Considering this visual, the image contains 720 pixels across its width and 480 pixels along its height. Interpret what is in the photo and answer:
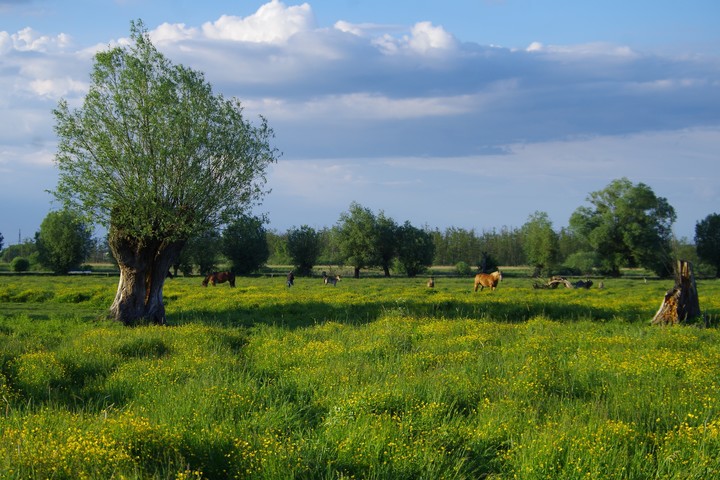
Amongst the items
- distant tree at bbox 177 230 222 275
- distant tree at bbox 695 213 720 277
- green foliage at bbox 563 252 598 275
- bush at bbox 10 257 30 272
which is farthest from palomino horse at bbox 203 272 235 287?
distant tree at bbox 695 213 720 277

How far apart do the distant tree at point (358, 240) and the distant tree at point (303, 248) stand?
4747 mm

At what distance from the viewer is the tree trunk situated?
26828 mm

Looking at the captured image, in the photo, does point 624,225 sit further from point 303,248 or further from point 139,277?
point 139,277

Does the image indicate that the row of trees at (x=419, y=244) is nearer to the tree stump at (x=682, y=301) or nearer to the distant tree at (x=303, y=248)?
the distant tree at (x=303, y=248)

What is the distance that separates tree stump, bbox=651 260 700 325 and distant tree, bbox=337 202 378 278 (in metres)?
74.2

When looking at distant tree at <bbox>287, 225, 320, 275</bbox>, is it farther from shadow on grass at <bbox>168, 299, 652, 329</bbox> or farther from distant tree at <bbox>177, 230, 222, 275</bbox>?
shadow on grass at <bbox>168, 299, 652, 329</bbox>

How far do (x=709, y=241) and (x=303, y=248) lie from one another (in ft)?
Result: 220

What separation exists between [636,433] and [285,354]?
849cm

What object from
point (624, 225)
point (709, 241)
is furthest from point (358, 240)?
point (709, 241)

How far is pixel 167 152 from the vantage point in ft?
87.0

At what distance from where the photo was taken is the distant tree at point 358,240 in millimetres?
99375

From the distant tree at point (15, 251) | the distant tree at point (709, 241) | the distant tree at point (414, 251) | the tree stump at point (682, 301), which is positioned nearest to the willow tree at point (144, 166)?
the tree stump at point (682, 301)

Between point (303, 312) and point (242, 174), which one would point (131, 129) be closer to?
point (242, 174)

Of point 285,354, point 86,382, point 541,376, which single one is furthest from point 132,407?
point 541,376
